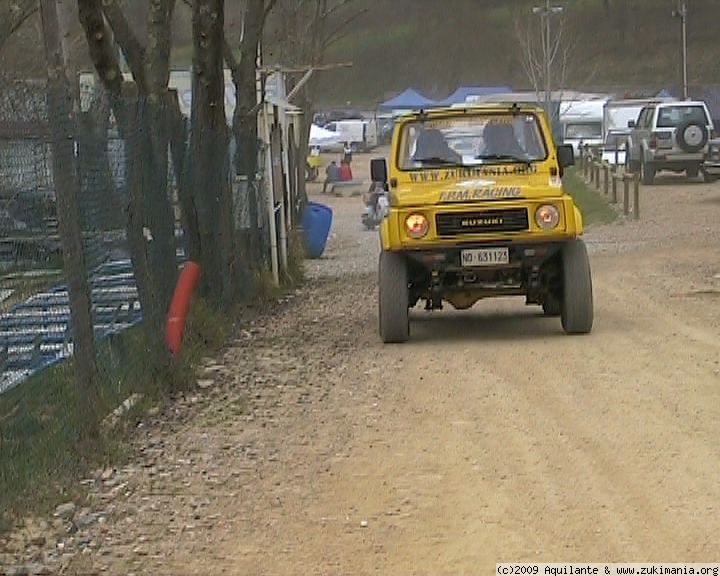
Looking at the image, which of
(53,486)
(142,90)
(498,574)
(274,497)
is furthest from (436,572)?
(142,90)

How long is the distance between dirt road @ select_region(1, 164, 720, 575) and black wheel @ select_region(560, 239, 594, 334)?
16cm

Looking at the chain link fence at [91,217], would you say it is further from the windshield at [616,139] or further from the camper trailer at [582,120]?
the camper trailer at [582,120]

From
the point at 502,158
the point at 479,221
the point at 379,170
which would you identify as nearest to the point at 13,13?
the point at 379,170

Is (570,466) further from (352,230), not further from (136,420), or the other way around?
(352,230)

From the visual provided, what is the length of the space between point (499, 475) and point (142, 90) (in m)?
6.14

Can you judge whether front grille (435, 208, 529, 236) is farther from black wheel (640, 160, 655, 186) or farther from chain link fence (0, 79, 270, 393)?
black wheel (640, 160, 655, 186)

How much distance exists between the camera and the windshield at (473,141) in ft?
41.9

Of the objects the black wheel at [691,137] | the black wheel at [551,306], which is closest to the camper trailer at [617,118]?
the black wheel at [691,137]

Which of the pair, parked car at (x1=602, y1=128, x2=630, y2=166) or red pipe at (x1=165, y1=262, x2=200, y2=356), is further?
parked car at (x1=602, y1=128, x2=630, y2=166)

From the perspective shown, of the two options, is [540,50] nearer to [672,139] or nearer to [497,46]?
[497,46]

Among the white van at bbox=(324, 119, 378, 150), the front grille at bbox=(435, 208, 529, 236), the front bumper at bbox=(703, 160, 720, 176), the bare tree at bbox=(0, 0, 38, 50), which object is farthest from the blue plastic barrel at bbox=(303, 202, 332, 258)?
the white van at bbox=(324, 119, 378, 150)

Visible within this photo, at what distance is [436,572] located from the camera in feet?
19.7

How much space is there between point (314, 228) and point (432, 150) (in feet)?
38.7

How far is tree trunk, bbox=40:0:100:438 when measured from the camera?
823 centimetres
